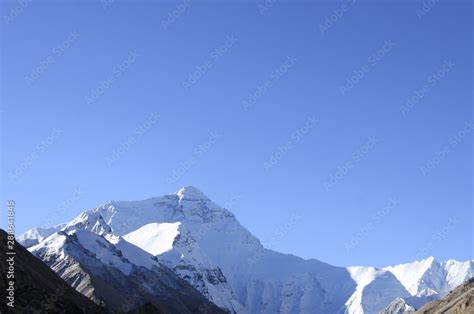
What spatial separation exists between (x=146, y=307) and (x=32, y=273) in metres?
78.0

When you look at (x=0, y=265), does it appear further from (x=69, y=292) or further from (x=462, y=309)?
(x=462, y=309)

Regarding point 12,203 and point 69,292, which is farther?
point 69,292

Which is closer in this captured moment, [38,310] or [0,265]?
[38,310]

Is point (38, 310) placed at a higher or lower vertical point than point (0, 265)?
lower

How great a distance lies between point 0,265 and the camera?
124 meters

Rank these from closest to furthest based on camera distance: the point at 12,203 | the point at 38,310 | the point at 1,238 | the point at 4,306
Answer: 1. the point at 12,203
2. the point at 4,306
3. the point at 38,310
4. the point at 1,238

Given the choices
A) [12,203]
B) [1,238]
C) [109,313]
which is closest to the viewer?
[12,203]

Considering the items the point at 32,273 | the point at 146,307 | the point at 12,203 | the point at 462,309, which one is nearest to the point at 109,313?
the point at 146,307

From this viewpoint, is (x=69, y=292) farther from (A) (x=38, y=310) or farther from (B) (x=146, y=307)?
(A) (x=38, y=310)

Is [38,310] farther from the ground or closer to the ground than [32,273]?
closer to the ground

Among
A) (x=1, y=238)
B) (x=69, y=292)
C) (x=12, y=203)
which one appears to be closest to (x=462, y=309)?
(x=69, y=292)

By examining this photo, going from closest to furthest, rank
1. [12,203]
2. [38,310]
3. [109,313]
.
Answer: [12,203] < [38,310] < [109,313]

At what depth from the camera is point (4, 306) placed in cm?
9206

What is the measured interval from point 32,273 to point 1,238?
19.4 m
